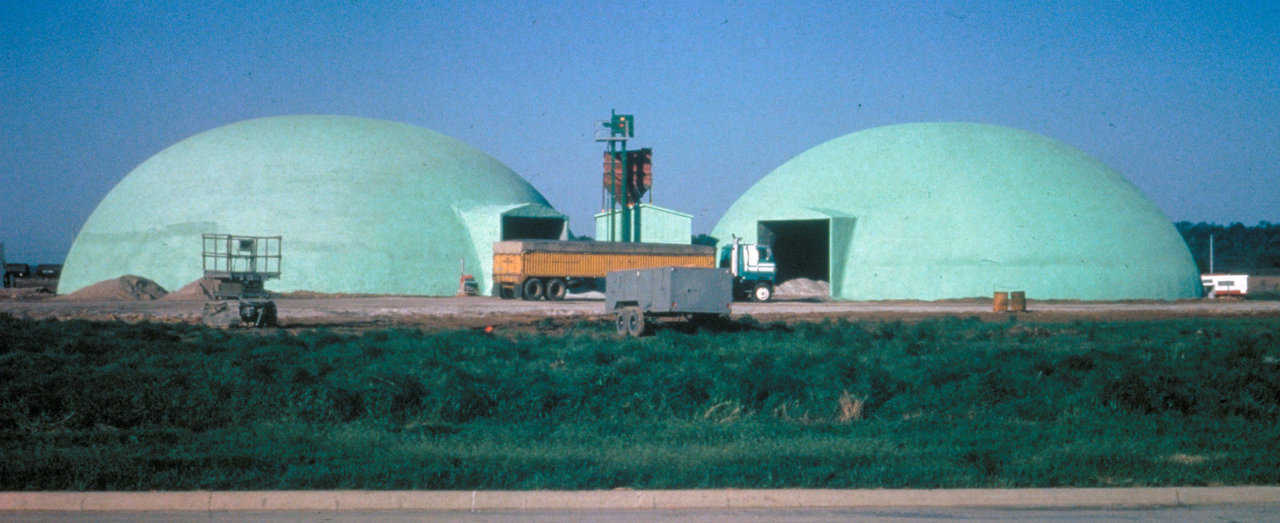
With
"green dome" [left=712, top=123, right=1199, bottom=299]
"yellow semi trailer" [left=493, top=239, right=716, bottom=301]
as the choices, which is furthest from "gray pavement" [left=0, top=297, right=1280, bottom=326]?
"green dome" [left=712, top=123, right=1199, bottom=299]

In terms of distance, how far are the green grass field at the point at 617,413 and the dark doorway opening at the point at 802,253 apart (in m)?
35.1

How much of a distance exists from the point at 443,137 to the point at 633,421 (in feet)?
149

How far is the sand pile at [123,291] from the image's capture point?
39938mm

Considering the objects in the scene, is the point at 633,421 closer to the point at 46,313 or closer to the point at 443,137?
the point at 46,313

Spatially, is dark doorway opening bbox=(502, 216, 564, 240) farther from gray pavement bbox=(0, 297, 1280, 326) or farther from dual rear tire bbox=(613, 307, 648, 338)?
dual rear tire bbox=(613, 307, 648, 338)

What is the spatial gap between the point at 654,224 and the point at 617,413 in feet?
126

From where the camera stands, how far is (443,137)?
2183 inches

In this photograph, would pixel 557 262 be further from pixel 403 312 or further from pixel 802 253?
pixel 802 253

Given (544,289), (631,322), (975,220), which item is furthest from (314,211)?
(975,220)

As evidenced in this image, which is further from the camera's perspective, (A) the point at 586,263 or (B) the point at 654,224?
(B) the point at 654,224

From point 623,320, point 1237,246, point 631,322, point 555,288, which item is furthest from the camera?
point 1237,246

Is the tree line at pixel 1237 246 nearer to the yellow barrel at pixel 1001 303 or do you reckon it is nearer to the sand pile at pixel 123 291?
the yellow barrel at pixel 1001 303

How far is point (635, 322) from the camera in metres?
21.7

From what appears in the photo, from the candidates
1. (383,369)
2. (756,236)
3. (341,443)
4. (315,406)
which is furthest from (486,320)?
(756,236)
